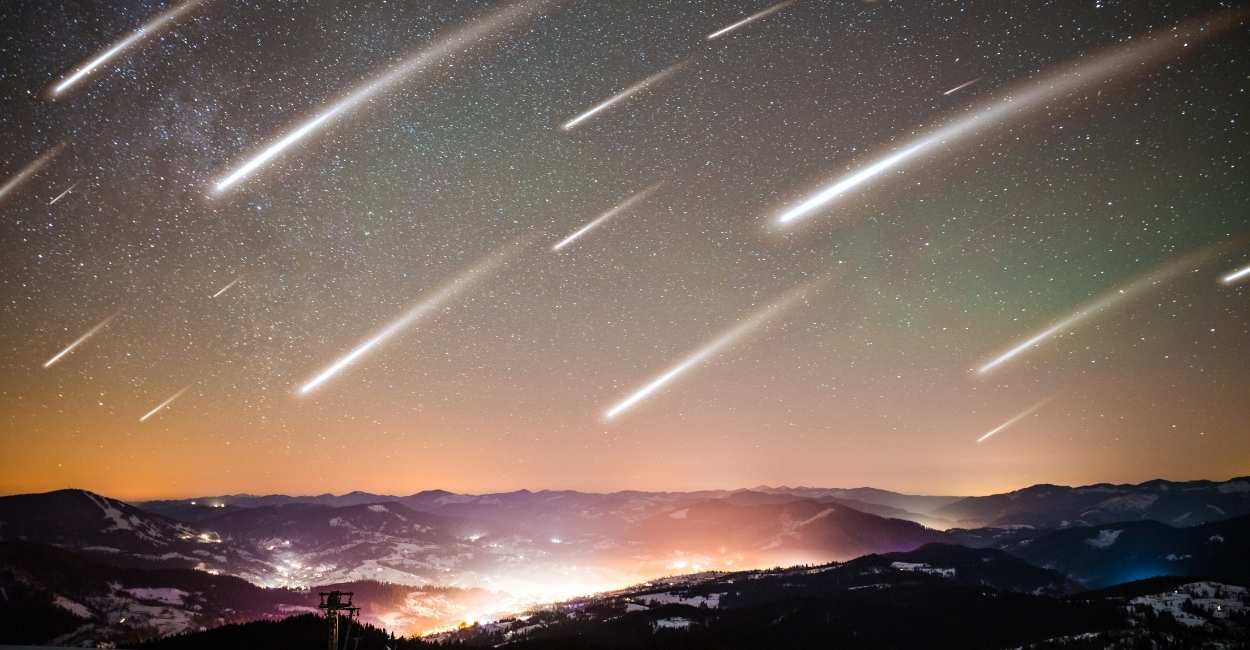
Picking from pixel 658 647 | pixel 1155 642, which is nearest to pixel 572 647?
pixel 658 647

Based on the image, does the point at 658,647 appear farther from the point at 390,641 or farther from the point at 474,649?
the point at 390,641

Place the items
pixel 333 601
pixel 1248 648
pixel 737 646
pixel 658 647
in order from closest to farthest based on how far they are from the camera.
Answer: pixel 333 601
pixel 1248 648
pixel 658 647
pixel 737 646

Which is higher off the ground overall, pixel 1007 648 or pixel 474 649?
pixel 474 649

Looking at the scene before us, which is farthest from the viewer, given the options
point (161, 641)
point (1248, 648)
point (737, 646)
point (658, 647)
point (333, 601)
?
point (737, 646)

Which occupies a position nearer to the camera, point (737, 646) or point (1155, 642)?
point (1155, 642)

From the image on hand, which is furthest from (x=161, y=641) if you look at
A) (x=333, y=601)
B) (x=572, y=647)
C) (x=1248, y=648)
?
(x=1248, y=648)

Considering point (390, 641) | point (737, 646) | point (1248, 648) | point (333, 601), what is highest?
point (333, 601)

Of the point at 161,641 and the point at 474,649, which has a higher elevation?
the point at 161,641

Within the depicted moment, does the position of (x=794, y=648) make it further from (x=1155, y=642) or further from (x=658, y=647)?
(x=1155, y=642)

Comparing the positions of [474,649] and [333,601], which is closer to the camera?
[333,601]
